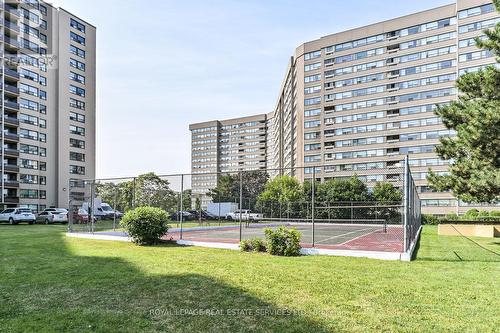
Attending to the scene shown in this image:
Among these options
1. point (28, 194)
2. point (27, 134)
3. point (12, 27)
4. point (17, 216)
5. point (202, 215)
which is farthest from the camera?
point (27, 134)

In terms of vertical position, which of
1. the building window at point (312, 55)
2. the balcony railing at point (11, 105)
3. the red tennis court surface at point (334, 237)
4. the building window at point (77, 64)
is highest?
the building window at point (312, 55)

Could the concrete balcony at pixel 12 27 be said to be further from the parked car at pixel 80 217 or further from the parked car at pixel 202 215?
the parked car at pixel 202 215

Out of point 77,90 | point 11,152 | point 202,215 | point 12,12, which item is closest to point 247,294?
point 202,215

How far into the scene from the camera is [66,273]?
29.5 ft

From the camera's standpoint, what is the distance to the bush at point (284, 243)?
12.2 meters

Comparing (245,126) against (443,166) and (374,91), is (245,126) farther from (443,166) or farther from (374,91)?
(443,166)

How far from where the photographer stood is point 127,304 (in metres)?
6.39

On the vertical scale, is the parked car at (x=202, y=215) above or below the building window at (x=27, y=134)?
below

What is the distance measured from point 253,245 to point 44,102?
2420 inches

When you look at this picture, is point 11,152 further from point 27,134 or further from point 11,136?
point 27,134

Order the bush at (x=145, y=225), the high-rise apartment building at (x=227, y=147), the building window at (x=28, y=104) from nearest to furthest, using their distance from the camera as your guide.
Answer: the bush at (x=145, y=225) < the building window at (x=28, y=104) < the high-rise apartment building at (x=227, y=147)

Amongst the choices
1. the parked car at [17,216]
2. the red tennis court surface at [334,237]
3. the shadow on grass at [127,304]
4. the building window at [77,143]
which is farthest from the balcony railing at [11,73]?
the shadow on grass at [127,304]

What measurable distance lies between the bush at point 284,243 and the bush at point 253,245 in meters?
0.65

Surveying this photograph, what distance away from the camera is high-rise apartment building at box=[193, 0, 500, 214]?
6619 cm
